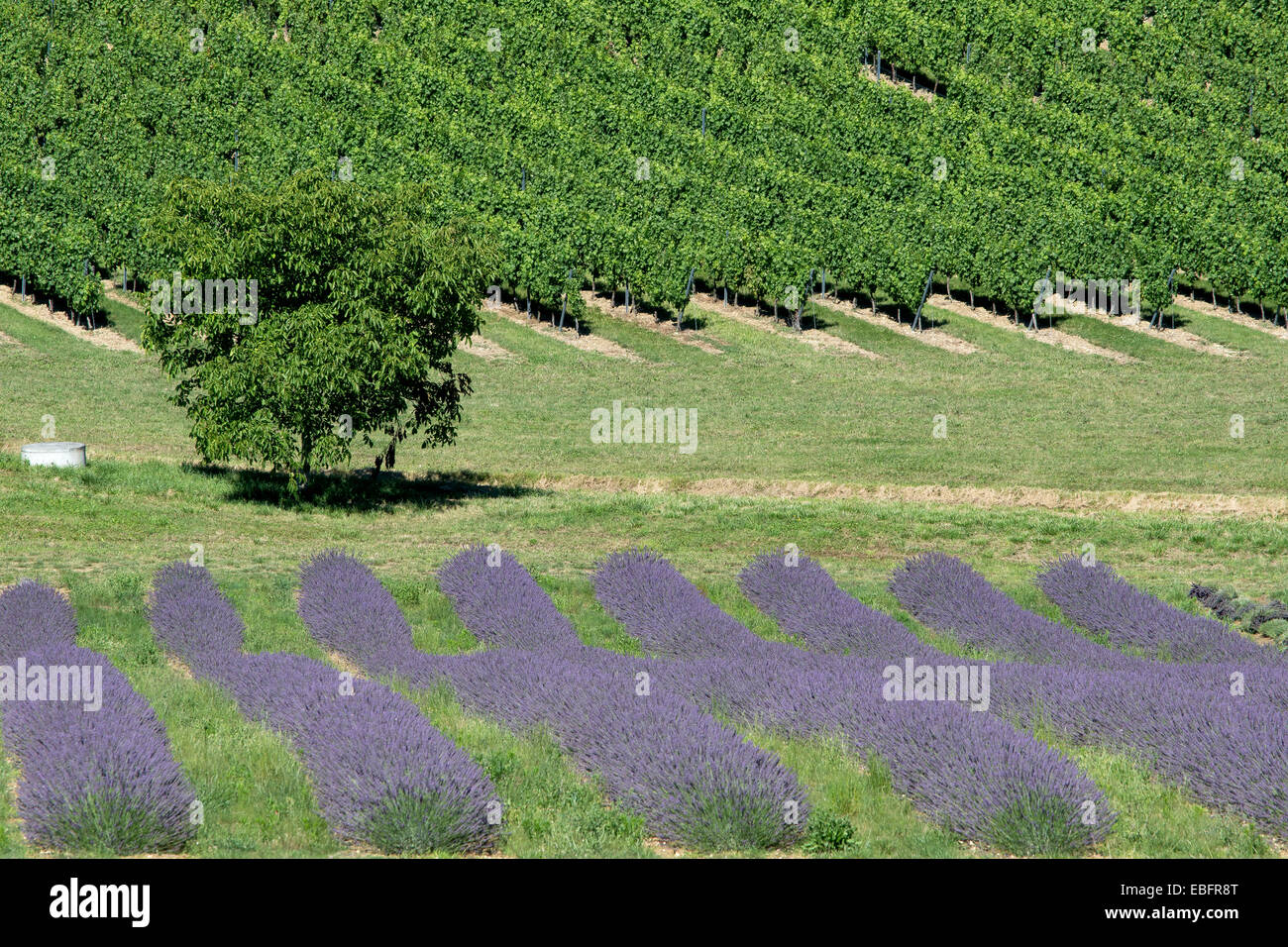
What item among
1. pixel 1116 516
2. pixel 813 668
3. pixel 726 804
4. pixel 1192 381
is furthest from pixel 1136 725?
pixel 1192 381

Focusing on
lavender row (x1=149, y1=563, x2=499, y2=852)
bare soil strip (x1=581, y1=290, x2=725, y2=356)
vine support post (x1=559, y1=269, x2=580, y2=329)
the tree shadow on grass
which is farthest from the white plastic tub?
bare soil strip (x1=581, y1=290, x2=725, y2=356)

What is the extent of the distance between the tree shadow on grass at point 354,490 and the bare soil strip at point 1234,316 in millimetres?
51447

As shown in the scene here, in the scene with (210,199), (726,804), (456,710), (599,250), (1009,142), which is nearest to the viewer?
(726,804)

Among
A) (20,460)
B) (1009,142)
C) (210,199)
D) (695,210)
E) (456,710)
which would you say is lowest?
(456,710)

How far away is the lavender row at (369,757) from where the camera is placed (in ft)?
40.8

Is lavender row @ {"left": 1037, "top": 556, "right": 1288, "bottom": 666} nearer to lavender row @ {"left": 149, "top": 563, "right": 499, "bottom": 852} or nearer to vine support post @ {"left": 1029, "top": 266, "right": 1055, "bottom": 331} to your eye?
lavender row @ {"left": 149, "top": 563, "right": 499, "bottom": 852}

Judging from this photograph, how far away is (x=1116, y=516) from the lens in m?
39.1

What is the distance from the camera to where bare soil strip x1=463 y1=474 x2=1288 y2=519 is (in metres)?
41.3

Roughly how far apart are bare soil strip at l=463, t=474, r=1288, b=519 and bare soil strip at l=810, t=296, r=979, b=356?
3060cm

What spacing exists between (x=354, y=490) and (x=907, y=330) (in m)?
44.4

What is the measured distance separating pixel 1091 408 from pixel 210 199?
4087 centimetres

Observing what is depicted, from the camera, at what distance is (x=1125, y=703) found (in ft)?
54.9

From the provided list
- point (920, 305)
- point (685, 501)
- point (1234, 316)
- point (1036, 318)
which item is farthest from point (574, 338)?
point (1234, 316)

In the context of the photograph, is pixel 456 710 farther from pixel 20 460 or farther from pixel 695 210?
pixel 695 210
